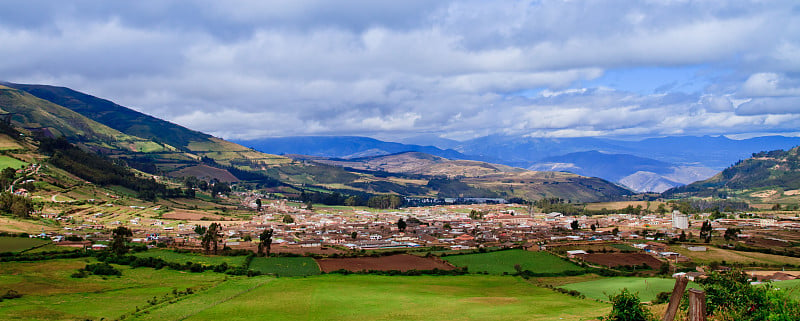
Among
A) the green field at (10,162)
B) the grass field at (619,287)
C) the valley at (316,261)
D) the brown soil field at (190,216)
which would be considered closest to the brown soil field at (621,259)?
the valley at (316,261)

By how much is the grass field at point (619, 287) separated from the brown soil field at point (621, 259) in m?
14.2

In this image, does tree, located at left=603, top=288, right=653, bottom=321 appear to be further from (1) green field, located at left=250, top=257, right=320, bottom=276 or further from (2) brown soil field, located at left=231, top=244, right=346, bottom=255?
(2) brown soil field, located at left=231, top=244, right=346, bottom=255

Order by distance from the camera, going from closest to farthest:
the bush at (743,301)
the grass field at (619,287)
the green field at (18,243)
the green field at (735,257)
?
the bush at (743,301)
the grass field at (619,287)
the green field at (18,243)
the green field at (735,257)

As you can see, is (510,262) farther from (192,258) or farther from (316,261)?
(192,258)

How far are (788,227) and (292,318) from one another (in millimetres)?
125888

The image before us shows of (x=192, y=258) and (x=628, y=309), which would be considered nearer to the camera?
(x=628, y=309)

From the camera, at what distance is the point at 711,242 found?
310 feet

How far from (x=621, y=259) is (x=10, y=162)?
523 feet

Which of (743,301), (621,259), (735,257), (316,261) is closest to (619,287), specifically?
(621,259)

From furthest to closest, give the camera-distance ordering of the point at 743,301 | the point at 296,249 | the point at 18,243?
the point at 296,249 → the point at 18,243 → the point at 743,301

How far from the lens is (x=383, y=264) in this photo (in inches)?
2795

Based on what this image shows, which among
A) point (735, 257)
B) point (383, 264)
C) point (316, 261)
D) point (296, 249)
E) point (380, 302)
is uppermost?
point (735, 257)

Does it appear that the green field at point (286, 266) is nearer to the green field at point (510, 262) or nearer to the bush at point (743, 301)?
the green field at point (510, 262)

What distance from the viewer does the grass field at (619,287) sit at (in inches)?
1808
